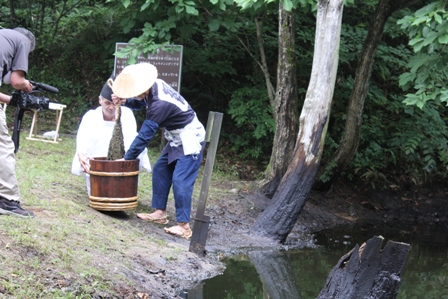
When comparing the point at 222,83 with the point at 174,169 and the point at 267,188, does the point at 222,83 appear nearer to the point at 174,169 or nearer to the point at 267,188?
the point at 267,188

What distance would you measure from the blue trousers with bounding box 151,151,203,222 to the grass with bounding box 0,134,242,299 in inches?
18.7

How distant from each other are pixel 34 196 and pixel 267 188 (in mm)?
4571

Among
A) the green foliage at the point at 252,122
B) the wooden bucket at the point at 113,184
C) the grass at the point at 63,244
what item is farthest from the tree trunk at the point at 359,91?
the wooden bucket at the point at 113,184

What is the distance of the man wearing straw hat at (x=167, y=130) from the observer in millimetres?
6906

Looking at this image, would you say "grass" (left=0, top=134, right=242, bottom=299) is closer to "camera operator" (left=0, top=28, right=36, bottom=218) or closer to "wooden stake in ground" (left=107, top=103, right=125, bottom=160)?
"camera operator" (left=0, top=28, right=36, bottom=218)

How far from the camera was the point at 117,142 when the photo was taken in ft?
24.3

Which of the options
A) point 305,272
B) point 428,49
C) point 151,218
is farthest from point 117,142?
point 428,49

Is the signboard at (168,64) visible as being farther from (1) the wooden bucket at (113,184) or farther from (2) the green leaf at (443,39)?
(2) the green leaf at (443,39)

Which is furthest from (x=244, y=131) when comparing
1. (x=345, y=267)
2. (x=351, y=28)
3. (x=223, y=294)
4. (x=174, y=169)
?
(x=345, y=267)

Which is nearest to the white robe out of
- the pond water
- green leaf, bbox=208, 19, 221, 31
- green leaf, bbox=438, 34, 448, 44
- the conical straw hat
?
the conical straw hat

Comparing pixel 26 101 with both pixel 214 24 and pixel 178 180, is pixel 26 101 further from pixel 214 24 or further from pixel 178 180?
pixel 214 24

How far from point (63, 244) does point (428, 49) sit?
519 centimetres

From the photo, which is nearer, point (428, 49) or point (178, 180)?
point (178, 180)

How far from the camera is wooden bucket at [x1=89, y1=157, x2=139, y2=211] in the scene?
7105mm
